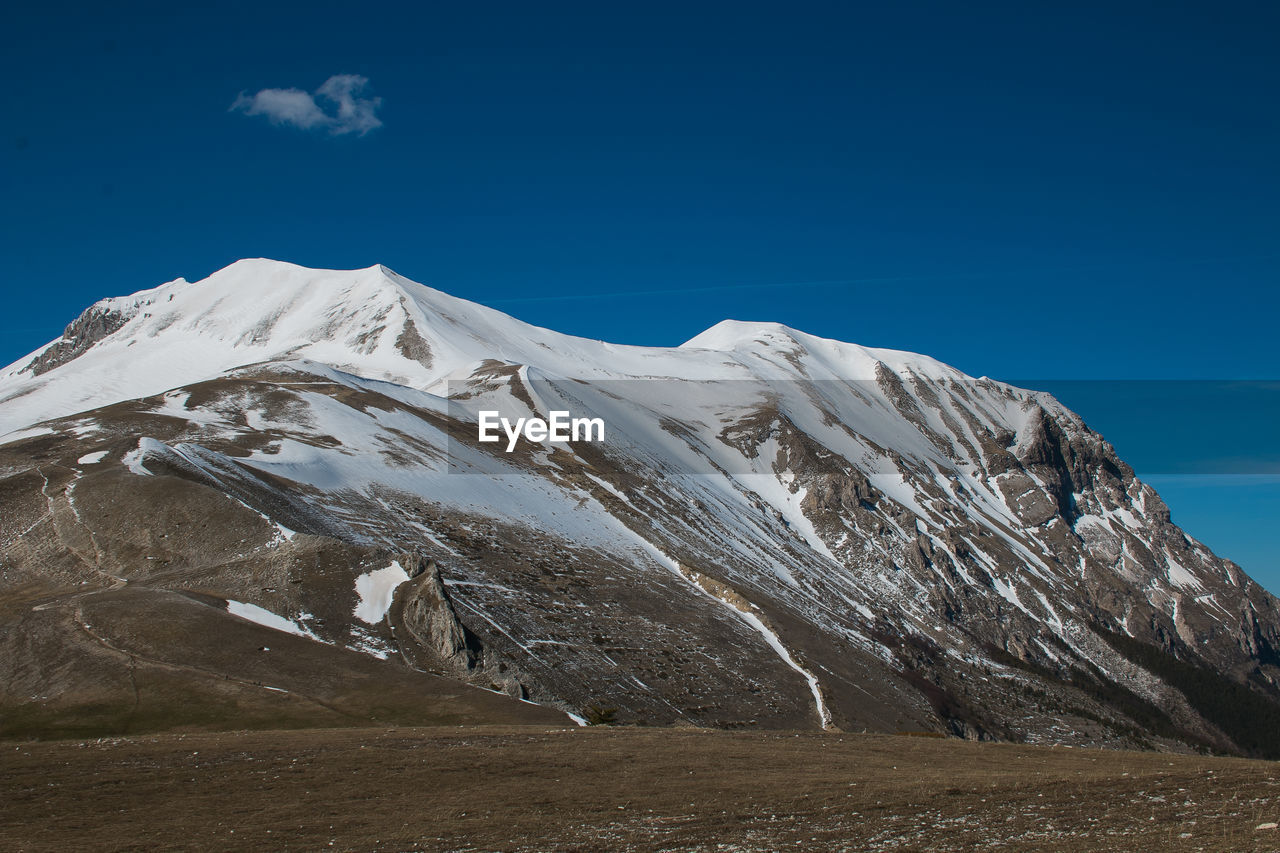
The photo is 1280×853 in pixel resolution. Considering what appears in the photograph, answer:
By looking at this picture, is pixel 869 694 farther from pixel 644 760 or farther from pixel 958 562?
pixel 958 562

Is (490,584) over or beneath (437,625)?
over

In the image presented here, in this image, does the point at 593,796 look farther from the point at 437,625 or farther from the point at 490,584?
the point at 490,584

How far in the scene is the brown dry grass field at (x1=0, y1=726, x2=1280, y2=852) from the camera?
19.5 metres

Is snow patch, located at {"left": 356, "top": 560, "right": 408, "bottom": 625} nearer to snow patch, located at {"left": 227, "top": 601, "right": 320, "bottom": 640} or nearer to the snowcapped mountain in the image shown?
the snowcapped mountain

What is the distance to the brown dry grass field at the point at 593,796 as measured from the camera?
1950 cm

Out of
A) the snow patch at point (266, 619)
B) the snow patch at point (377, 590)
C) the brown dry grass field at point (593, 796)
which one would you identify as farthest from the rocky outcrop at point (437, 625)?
the brown dry grass field at point (593, 796)

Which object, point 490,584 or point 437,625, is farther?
point 490,584

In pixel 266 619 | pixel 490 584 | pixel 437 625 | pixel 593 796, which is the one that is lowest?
pixel 593 796

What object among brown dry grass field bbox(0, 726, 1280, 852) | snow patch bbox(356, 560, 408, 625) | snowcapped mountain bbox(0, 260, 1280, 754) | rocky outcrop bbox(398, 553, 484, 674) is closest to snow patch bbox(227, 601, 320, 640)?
snowcapped mountain bbox(0, 260, 1280, 754)

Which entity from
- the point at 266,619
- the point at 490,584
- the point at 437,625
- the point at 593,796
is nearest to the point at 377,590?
the point at 437,625

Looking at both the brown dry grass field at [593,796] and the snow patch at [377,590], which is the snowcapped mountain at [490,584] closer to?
the snow patch at [377,590]

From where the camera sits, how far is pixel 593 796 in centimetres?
2433

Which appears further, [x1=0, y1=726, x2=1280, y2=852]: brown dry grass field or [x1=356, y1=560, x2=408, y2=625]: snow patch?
[x1=356, y1=560, x2=408, y2=625]: snow patch

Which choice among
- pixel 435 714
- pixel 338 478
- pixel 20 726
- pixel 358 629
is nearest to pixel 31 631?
pixel 20 726
